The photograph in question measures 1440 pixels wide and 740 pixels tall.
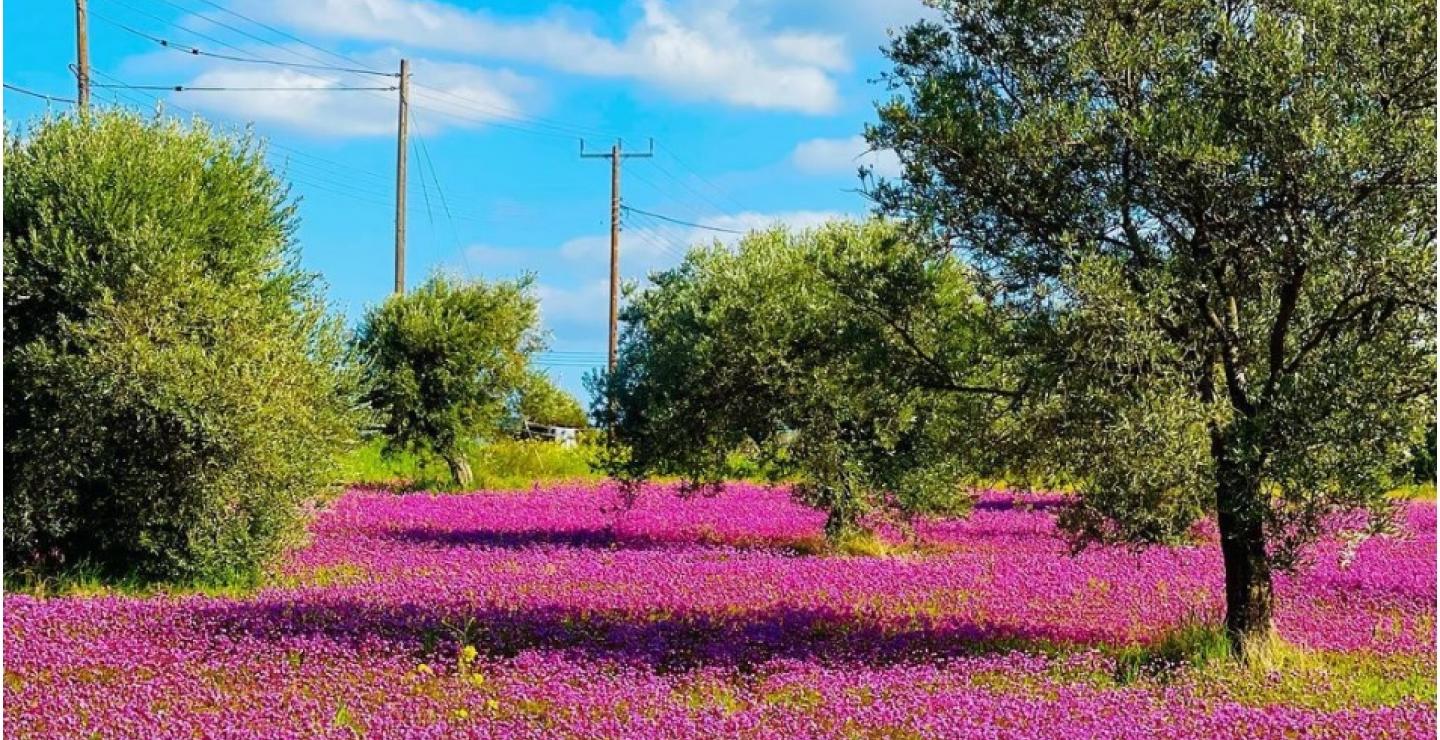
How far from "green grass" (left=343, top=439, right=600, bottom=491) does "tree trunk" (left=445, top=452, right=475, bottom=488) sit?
0.26 m

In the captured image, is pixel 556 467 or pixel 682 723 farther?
pixel 556 467

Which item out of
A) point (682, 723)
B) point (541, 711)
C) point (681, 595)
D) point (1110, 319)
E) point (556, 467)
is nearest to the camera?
point (682, 723)

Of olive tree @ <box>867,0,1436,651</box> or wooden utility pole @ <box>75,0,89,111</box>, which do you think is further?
wooden utility pole @ <box>75,0,89,111</box>

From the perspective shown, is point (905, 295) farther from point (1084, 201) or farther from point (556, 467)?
point (556, 467)

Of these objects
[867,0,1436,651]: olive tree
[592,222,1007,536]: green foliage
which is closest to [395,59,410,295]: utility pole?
[592,222,1007,536]: green foliage

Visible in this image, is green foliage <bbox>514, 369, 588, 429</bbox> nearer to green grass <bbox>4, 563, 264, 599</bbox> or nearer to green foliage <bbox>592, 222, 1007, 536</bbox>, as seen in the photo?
green foliage <bbox>592, 222, 1007, 536</bbox>

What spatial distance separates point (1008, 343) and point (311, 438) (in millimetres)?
10464

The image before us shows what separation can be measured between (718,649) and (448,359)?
1128 inches

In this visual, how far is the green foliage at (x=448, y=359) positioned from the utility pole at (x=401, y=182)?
2.11 m

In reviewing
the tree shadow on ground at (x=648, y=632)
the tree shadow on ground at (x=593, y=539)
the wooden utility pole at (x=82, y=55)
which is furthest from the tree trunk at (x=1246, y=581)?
the wooden utility pole at (x=82, y=55)

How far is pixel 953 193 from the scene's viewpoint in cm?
1242

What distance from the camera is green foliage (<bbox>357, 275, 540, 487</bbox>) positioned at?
1567 inches

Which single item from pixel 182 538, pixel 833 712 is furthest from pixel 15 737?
pixel 182 538

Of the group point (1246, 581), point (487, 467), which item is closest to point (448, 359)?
point (487, 467)
